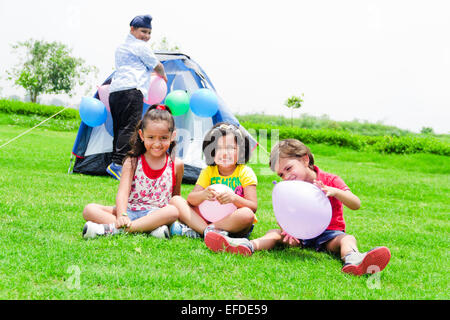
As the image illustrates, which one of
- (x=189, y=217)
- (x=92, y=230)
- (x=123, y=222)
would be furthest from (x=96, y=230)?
(x=189, y=217)

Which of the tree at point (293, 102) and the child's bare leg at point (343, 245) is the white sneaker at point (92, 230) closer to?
the child's bare leg at point (343, 245)

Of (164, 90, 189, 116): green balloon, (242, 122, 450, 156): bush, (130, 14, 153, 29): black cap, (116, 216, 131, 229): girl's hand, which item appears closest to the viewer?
(116, 216, 131, 229): girl's hand

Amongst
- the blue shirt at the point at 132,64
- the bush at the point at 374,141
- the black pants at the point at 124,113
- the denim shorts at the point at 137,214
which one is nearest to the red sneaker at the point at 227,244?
the denim shorts at the point at 137,214

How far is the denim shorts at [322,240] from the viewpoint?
277cm

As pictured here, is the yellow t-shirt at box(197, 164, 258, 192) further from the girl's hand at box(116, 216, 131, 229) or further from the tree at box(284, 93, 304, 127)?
the tree at box(284, 93, 304, 127)

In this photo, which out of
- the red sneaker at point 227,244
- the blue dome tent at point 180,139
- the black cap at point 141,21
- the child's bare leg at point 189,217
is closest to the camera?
the red sneaker at point 227,244

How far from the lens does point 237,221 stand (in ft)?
9.26

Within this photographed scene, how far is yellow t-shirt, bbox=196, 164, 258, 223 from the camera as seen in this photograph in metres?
3.00

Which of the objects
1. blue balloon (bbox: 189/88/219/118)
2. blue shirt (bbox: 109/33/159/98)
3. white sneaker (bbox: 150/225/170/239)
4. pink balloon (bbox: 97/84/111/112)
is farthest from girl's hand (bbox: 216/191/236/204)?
pink balloon (bbox: 97/84/111/112)

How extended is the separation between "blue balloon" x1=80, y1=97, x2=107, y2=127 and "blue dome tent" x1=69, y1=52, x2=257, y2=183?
1.38 ft

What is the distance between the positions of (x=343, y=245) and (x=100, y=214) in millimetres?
1616

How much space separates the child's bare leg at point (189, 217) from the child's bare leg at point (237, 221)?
0.50 ft

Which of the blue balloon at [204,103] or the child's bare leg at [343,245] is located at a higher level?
the blue balloon at [204,103]

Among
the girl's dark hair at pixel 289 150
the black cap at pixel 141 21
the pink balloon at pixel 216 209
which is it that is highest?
the black cap at pixel 141 21
